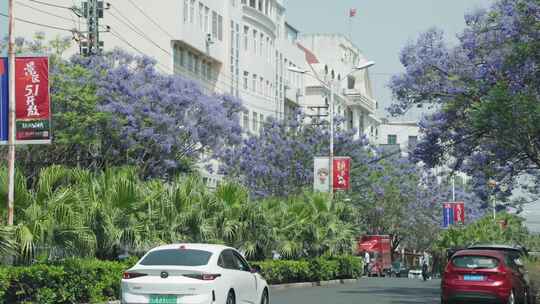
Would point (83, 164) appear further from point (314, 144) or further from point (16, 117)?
point (16, 117)

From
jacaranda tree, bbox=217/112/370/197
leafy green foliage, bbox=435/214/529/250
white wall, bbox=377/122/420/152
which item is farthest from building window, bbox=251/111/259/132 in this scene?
white wall, bbox=377/122/420/152

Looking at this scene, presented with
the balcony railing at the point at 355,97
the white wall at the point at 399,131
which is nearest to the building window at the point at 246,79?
the balcony railing at the point at 355,97

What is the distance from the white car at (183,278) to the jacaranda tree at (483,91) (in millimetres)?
12711

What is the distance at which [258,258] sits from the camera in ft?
119

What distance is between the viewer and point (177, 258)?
18.6m

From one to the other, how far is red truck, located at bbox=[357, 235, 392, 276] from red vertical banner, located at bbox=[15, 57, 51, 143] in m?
54.3

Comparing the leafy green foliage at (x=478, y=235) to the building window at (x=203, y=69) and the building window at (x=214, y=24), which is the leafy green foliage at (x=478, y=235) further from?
the building window at (x=214, y=24)

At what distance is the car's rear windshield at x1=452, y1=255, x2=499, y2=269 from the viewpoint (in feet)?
86.0

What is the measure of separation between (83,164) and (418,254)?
208 ft

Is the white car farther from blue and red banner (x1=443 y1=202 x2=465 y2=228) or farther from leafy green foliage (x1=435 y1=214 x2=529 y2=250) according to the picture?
blue and red banner (x1=443 y1=202 x2=465 y2=228)

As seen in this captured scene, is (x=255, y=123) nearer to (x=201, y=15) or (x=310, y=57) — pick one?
(x=201, y=15)

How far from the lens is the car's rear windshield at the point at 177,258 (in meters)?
18.5

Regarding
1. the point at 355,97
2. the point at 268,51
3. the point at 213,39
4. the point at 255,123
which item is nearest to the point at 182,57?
the point at 213,39

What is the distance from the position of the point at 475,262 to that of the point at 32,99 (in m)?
11.5
